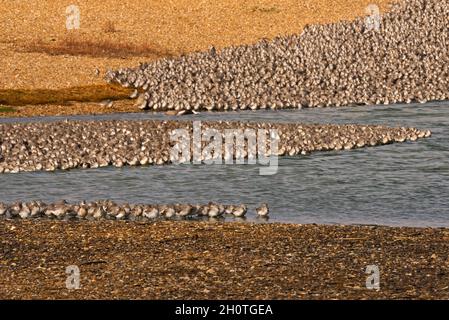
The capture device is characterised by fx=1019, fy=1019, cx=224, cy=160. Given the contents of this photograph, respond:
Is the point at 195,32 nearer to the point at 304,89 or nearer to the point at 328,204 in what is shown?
the point at 304,89

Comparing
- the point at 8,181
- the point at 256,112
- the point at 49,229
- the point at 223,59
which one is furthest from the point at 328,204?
the point at 223,59

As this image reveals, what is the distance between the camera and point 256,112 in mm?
48938

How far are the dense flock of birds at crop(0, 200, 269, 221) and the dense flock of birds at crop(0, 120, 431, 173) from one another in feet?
28.3

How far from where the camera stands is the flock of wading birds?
126ft

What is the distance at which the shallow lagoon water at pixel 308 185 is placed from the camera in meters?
28.5

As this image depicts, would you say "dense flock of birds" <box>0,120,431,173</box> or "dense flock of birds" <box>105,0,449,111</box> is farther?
"dense flock of birds" <box>105,0,449,111</box>

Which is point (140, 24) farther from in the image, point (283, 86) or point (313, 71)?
point (283, 86)

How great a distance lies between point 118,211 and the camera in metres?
27.5

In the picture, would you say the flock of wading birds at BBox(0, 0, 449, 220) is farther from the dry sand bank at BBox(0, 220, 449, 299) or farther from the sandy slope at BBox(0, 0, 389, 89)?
the dry sand bank at BBox(0, 220, 449, 299)

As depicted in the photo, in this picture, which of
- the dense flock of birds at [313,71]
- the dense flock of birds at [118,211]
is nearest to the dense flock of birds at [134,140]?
the dense flock of birds at [313,71]
